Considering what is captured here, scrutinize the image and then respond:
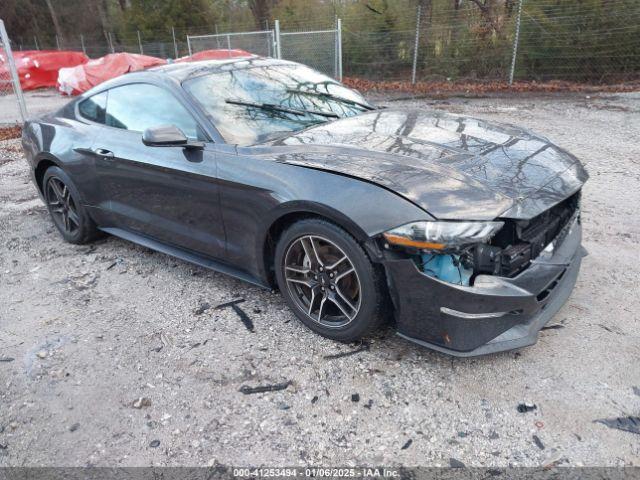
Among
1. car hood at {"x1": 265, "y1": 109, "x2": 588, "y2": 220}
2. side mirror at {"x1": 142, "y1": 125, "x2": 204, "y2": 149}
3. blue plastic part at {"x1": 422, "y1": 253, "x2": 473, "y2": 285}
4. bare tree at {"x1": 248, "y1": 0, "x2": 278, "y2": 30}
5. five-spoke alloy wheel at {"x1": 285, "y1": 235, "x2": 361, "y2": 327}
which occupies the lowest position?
five-spoke alloy wheel at {"x1": 285, "y1": 235, "x2": 361, "y2": 327}

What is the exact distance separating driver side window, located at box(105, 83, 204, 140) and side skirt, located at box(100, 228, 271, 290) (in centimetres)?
83

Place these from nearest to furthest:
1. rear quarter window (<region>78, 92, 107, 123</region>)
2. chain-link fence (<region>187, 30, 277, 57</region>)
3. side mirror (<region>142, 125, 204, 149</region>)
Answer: side mirror (<region>142, 125, 204, 149</region>) < rear quarter window (<region>78, 92, 107, 123</region>) < chain-link fence (<region>187, 30, 277, 57</region>)

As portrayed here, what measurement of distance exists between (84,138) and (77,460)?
2.73m

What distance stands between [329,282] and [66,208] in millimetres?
2997

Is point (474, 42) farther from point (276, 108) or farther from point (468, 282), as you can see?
point (468, 282)

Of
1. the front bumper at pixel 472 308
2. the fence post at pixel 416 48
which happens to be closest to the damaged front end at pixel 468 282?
the front bumper at pixel 472 308

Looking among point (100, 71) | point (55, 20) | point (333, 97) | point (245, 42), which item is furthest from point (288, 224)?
point (55, 20)

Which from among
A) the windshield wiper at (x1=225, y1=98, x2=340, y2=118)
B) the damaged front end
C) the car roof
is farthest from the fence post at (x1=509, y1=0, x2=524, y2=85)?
the damaged front end

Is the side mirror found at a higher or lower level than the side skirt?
higher

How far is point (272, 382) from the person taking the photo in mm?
2678

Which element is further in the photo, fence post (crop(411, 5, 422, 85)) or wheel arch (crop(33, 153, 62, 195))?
fence post (crop(411, 5, 422, 85))

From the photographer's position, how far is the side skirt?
3283 mm

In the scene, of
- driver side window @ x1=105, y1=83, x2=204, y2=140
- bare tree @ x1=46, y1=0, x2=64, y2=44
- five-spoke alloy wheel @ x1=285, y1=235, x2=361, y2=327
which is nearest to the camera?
five-spoke alloy wheel @ x1=285, y1=235, x2=361, y2=327

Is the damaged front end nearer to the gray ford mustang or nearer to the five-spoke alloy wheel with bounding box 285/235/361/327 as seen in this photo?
the gray ford mustang
